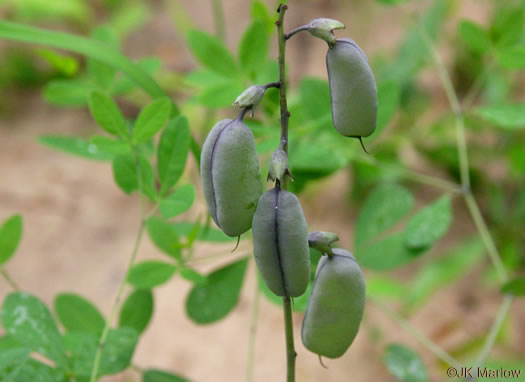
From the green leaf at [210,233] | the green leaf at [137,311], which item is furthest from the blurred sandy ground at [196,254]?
the green leaf at [137,311]

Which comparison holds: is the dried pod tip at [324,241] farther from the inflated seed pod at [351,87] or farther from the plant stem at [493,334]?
the plant stem at [493,334]

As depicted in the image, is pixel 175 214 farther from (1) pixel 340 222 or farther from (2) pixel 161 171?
(1) pixel 340 222

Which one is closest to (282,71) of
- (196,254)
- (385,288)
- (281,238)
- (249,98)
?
(249,98)

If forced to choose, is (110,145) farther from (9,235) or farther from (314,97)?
(314,97)

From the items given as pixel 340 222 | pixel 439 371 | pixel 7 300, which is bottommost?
pixel 439 371

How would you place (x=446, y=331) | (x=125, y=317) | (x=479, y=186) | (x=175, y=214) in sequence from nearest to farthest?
(x=175, y=214) < (x=125, y=317) < (x=446, y=331) < (x=479, y=186)

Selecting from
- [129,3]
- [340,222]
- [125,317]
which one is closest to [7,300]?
[125,317]
